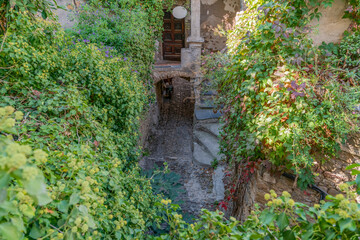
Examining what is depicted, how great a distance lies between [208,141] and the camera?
22.7ft

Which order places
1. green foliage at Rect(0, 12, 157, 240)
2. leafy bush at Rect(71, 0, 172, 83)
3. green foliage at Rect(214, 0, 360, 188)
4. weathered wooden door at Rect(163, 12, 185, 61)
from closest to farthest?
green foliage at Rect(0, 12, 157, 240) < green foliage at Rect(214, 0, 360, 188) < leafy bush at Rect(71, 0, 172, 83) < weathered wooden door at Rect(163, 12, 185, 61)

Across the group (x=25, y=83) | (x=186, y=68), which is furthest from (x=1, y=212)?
(x=186, y=68)

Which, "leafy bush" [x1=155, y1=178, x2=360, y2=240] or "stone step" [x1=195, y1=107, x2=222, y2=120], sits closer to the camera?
"leafy bush" [x1=155, y1=178, x2=360, y2=240]

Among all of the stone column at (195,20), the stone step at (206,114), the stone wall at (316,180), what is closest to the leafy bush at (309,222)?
the stone wall at (316,180)

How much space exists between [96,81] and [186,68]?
5499mm

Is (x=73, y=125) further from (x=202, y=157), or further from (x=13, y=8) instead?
(x=202, y=157)

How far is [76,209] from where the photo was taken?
3.97 feet

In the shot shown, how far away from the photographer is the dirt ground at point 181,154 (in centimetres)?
543

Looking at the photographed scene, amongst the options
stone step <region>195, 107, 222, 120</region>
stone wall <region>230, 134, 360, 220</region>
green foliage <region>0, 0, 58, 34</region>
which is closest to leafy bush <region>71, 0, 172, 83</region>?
green foliage <region>0, 0, 58, 34</region>

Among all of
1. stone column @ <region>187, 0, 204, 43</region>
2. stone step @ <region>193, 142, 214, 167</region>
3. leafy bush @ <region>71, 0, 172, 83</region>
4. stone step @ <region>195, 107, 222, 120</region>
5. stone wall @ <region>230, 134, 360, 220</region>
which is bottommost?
stone step @ <region>193, 142, 214, 167</region>

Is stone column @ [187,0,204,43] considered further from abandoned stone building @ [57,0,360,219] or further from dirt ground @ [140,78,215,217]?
dirt ground @ [140,78,215,217]

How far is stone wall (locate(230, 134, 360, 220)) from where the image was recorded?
2455mm

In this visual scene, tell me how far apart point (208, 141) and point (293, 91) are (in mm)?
4653

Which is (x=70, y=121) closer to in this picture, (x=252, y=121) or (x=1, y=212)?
(x=1, y=212)
